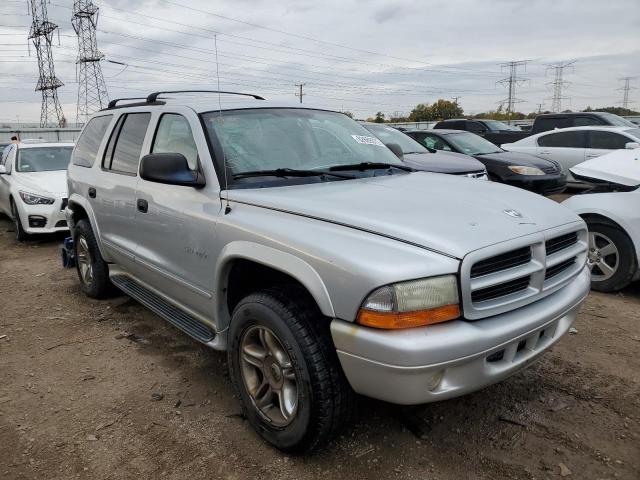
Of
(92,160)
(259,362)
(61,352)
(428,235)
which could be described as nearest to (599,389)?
(428,235)

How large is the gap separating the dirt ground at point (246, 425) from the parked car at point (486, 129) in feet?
43.9

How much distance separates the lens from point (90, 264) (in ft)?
16.4

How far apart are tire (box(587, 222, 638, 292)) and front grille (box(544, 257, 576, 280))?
193cm

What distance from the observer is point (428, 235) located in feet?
7.40

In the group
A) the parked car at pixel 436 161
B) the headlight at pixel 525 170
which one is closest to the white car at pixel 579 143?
the headlight at pixel 525 170

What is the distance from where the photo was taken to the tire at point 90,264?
4.83m

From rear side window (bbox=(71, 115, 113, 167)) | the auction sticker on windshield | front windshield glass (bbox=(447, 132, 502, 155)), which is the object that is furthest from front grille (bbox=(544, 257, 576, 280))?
front windshield glass (bbox=(447, 132, 502, 155))

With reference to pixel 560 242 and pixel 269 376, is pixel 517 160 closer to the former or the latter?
pixel 560 242

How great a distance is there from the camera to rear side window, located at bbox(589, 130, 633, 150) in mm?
10359

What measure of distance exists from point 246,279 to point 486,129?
1646 cm

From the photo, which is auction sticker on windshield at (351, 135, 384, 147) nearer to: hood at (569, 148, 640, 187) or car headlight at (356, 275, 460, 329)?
car headlight at (356, 275, 460, 329)

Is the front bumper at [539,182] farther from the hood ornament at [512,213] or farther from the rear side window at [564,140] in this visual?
the hood ornament at [512,213]

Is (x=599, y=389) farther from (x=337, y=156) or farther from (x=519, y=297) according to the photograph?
(x=337, y=156)

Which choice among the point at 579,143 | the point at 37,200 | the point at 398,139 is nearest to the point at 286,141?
the point at 398,139
